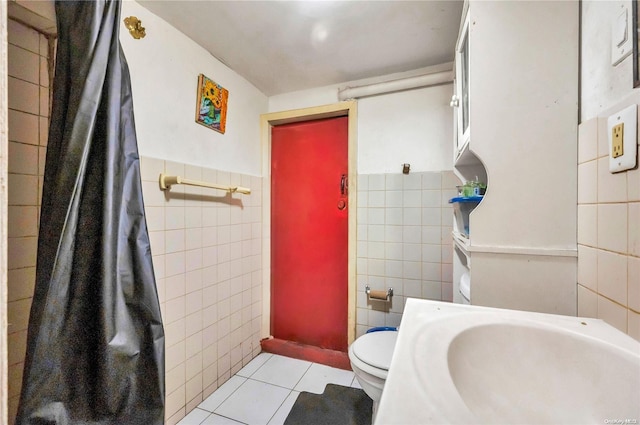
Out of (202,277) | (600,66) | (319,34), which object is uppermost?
(319,34)

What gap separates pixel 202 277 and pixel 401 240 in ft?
4.03

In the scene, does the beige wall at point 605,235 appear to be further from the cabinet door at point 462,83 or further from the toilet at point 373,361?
the toilet at point 373,361

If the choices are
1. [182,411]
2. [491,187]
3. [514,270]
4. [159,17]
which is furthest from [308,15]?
[182,411]

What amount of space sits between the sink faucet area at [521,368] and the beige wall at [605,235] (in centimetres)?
7

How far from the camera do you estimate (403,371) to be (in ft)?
1.50

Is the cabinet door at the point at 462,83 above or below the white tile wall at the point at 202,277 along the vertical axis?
above

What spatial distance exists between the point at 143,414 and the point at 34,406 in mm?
262

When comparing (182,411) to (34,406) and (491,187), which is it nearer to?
(34,406)

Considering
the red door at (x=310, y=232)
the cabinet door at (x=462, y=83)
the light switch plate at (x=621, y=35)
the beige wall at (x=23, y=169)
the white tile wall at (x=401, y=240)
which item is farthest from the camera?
the red door at (x=310, y=232)

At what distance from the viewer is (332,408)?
1.43 metres

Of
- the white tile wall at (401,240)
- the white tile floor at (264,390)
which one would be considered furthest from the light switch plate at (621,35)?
the white tile floor at (264,390)

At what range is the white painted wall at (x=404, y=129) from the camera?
1678 mm

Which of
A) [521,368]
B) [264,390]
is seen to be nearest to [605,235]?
[521,368]

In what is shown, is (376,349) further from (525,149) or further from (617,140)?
(617,140)
